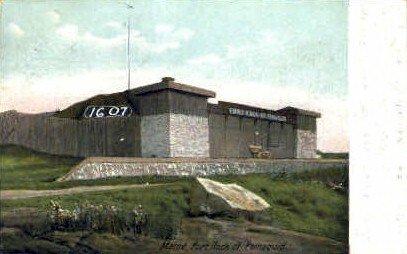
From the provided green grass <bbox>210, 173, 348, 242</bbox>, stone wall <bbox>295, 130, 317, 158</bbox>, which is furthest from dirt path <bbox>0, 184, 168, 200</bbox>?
stone wall <bbox>295, 130, 317, 158</bbox>

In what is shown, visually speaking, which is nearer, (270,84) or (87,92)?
(87,92)

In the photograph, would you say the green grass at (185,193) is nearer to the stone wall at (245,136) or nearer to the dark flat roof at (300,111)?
the stone wall at (245,136)

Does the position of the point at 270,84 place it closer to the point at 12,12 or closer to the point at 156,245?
the point at 156,245

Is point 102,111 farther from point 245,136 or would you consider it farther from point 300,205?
point 300,205

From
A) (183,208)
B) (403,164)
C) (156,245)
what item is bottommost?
(156,245)

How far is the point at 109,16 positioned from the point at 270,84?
207 centimetres

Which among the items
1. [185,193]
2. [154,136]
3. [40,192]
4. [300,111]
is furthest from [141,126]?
[300,111]

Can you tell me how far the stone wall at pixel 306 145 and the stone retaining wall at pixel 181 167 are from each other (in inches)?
3.6

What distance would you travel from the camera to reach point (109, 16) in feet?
21.1

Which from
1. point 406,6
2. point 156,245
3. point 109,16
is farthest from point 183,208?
point 406,6

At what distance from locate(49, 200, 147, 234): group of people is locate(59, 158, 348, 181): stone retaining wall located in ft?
1.08

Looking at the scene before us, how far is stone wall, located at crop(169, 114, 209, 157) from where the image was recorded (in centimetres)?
654

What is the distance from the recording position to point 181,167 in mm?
6543

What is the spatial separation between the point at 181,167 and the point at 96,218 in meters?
1.11
